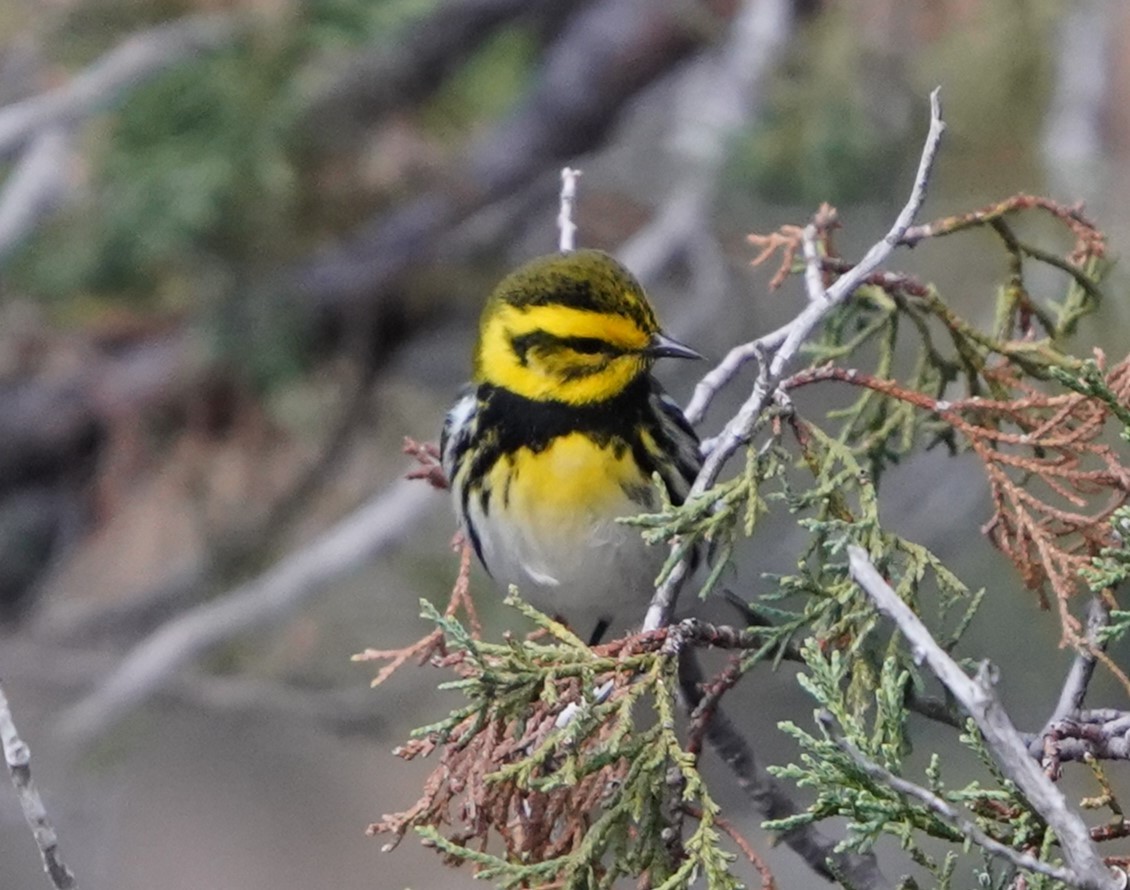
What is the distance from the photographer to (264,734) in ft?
29.9

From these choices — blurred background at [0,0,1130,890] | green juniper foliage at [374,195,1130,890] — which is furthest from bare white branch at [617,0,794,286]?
green juniper foliage at [374,195,1130,890]

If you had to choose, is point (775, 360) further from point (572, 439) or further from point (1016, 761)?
point (572, 439)

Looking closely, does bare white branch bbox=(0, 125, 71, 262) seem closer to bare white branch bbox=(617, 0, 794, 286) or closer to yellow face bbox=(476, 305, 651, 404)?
bare white branch bbox=(617, 0, 794, 286)

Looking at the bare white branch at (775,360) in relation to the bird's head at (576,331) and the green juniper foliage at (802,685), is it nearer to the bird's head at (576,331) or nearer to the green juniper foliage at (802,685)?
the green juniper foliage at (802,685)

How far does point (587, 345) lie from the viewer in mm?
2801

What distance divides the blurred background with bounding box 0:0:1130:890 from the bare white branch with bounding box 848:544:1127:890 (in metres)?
2.78

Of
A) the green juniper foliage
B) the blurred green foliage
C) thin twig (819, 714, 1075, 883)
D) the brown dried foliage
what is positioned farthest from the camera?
the blurred green foliage

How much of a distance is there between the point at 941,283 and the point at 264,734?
572 centimetres

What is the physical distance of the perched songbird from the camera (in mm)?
2768

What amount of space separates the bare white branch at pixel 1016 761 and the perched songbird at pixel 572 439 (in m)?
1.29

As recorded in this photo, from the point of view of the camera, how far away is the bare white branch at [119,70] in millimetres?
4477

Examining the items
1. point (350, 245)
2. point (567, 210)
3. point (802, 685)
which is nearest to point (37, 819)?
point (802, 685)

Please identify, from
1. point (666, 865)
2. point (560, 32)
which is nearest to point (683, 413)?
point (666, 865)

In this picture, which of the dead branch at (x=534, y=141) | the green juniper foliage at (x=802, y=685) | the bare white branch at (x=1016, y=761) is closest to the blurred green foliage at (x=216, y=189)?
the dead branch at (x=534, y=141)
